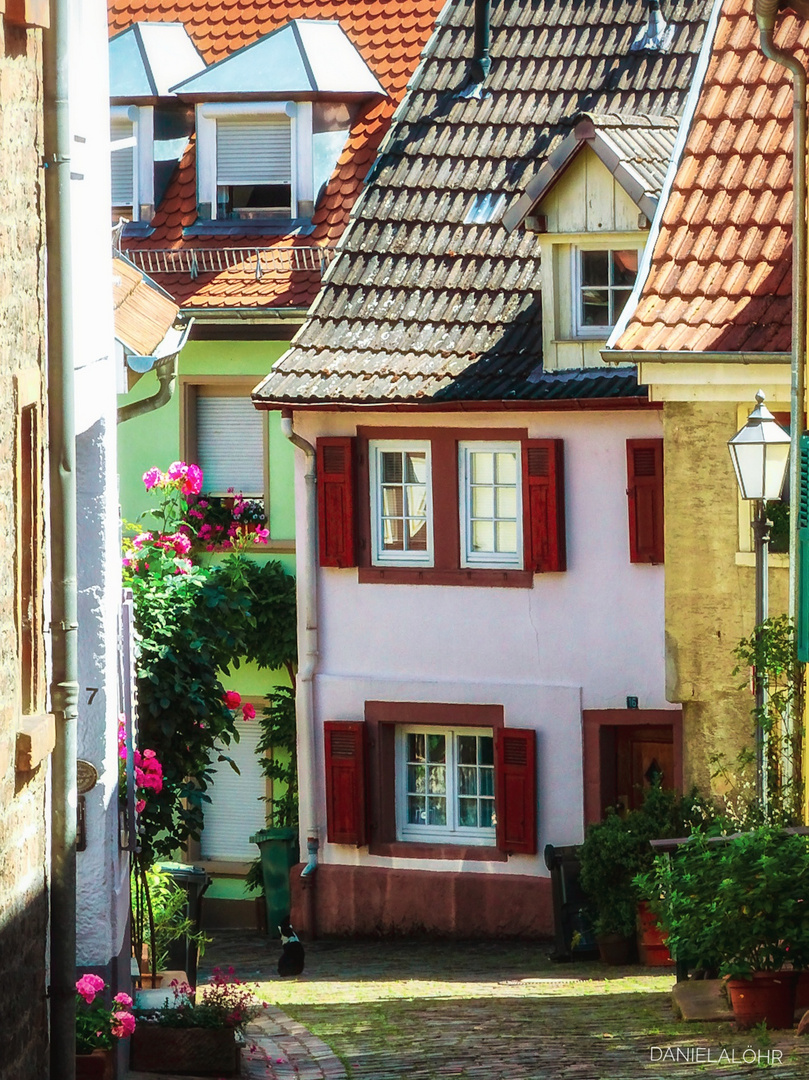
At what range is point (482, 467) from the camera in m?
19.1

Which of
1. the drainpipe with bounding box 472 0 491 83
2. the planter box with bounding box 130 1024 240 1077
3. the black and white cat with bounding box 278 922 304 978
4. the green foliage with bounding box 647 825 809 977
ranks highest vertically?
the drainpipe with bounding box 472 0 491 83

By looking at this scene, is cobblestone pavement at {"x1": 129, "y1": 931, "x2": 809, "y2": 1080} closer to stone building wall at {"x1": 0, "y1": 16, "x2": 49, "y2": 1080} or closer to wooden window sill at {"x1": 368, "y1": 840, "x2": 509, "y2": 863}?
wooden window sill at {"x1": 368, "y1": 840, "x2": 509, "y2": 863}

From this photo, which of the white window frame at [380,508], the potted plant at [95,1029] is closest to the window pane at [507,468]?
the white window frame at [380,508]

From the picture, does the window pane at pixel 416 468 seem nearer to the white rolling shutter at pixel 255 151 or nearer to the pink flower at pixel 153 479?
the pink flower at pixel 153 479

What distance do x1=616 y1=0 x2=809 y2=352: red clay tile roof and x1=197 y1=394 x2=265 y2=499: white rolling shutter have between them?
6759mm

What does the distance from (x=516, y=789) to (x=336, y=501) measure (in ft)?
9.77

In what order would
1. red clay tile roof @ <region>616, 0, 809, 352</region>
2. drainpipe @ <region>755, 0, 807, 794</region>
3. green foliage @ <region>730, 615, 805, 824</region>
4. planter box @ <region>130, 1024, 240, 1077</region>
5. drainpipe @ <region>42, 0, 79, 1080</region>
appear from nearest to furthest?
drainpipe @ <region>42, 0, 79, 1080</region> → planter box @ <region>130, 1024, 240, 1077</region> → drainpipe @ <region>755, 0, 807, 794</region> → green foliage @ <region>730, 615, 805, 824</region> → red clay tile roof @ <region>616, 0, 809, 352</region>

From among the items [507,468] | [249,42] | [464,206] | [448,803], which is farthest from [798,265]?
[249,42]

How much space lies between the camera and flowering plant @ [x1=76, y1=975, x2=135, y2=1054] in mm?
9086

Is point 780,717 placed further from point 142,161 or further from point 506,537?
point 142,161

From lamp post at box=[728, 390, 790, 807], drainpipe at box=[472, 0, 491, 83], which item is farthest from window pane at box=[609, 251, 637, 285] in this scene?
lamp post at box=[728, 390, 790, 807]

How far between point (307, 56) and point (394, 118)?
5.31 feet

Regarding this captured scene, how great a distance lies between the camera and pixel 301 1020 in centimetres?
1291

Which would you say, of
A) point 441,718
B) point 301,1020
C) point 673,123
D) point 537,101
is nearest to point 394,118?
point 537,101
